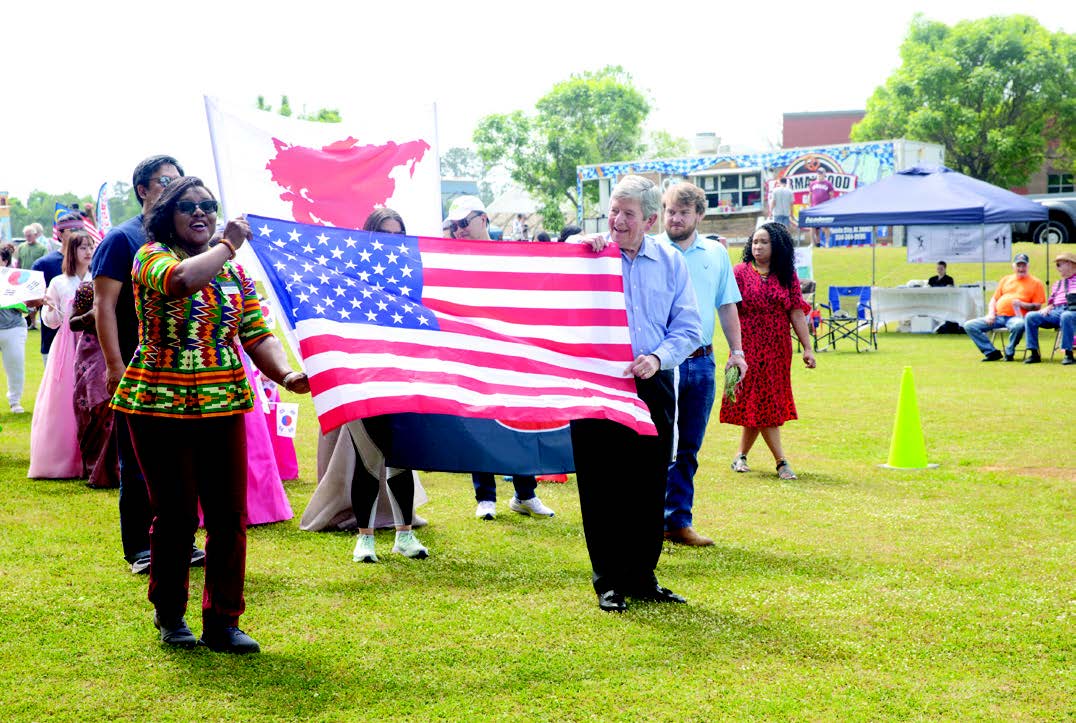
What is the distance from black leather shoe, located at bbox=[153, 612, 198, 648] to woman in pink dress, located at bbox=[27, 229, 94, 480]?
469cm

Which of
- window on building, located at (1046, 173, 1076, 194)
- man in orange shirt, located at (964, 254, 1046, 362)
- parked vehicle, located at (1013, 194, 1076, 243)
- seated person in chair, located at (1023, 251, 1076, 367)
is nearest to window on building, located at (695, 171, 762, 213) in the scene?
parked vehicle, located at (1013, 194, 1076, 243)

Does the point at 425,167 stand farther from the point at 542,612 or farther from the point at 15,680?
the point at 15,680

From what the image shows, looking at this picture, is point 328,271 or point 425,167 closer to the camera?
point 328,271

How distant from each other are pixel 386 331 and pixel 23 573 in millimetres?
2486

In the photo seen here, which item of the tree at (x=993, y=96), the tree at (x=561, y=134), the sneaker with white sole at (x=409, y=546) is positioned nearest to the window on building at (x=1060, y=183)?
the tree at (x=993, y=96)

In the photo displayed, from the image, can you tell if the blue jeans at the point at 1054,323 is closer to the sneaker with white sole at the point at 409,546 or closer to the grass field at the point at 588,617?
the grass field at the point at 588,617

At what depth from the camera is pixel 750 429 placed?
9.29 meters

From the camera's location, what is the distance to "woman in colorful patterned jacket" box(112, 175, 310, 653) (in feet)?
15.1

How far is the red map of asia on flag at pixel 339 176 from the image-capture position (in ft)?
25.3

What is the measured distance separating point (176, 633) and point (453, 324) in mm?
1888

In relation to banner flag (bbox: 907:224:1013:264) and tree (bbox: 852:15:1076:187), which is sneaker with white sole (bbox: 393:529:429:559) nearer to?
banner flag (bbox: 907:224:1013:264)

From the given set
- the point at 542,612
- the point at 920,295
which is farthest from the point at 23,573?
the point at 920,295

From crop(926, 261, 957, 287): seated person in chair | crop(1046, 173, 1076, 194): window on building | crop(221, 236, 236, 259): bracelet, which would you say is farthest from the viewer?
crop(1046, 173, 1076, 194): window on building

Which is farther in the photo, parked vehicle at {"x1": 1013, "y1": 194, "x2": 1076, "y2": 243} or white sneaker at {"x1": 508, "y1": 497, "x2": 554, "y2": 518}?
parked vehicle at {"x1": 1013, "y1": 194, "x2": 1076, "y2": 243}
